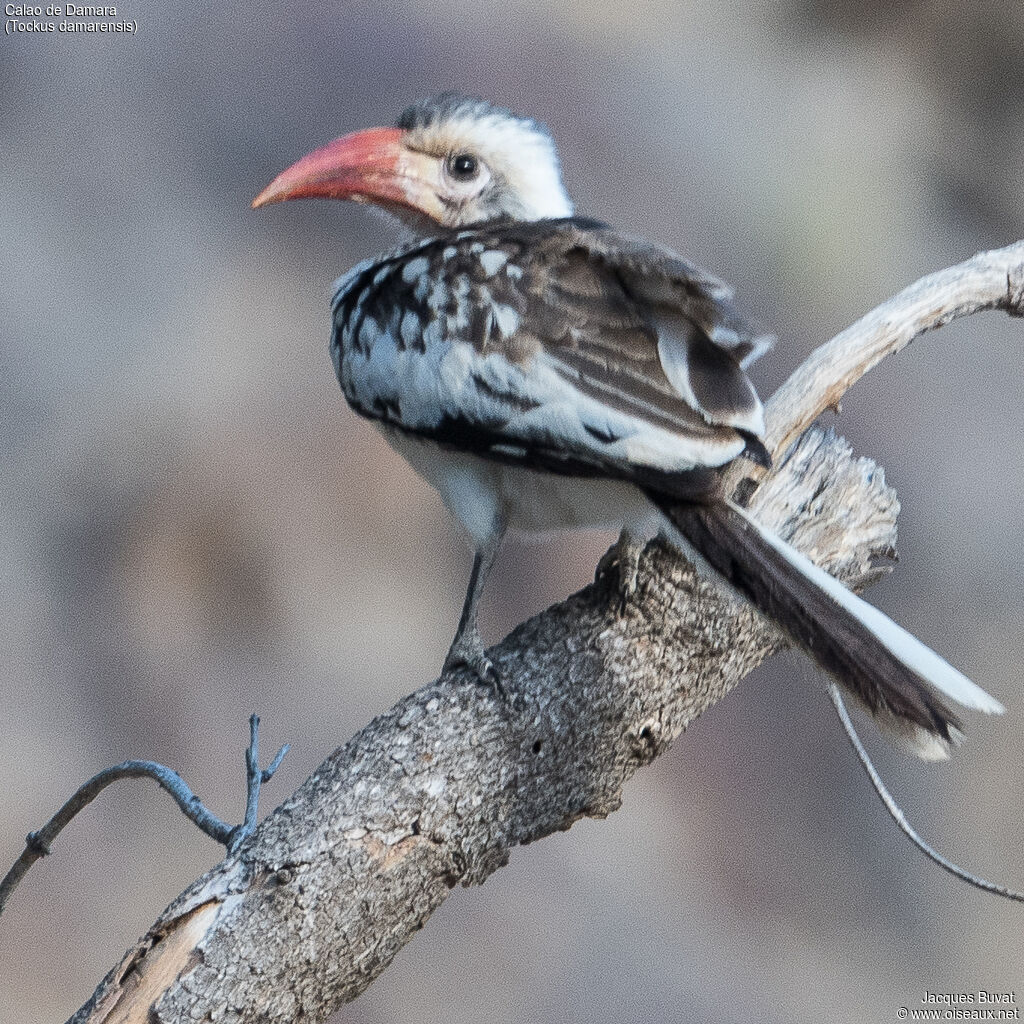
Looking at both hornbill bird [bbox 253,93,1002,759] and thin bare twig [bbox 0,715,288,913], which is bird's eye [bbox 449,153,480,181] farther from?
thin bare twig [bbox 0,715,288,913]

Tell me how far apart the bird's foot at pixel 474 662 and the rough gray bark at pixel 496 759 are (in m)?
0.02

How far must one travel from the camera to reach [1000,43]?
3564mm

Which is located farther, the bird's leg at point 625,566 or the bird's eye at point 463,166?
the bird's eye at point 463,166

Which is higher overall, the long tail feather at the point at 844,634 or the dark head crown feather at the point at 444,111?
the dark head crown feather at the point at 444,111

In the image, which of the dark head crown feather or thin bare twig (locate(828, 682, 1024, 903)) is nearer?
thin bare twig (locate(828, 682, 1024, 903))

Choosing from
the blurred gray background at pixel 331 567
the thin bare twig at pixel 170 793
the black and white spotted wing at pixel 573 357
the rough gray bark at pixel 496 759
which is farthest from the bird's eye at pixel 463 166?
the blurred gray background at pixel 331 567

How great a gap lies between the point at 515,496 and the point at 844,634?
0.46 metres

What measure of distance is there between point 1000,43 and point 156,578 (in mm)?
2788

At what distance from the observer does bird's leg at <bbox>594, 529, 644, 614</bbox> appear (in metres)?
1.56

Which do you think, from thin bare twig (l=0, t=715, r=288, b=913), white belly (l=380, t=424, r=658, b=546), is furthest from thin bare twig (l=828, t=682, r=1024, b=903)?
thin bare twig (l=0, t=715, r=288, b=913)

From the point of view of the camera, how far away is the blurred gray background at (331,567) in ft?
9.46

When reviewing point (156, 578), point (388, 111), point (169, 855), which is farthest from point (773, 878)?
point (388, 111)

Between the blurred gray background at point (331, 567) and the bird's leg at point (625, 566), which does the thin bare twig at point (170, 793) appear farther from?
the blurred gray background at point (331, 567)

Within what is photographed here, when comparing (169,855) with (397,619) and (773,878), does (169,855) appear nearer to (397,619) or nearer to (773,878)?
(397,619)
